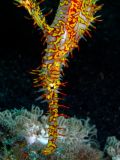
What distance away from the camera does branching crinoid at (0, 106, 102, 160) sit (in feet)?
8.06

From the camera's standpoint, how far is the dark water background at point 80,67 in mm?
4582

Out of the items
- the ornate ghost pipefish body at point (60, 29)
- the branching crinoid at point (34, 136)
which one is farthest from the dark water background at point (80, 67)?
the ornate ghost pipefish body at point (60, 29)

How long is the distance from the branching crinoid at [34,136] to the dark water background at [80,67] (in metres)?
1.01

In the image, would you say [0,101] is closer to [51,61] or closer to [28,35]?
[28,35]

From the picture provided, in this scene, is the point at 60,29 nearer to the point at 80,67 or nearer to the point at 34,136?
the point at 34,136

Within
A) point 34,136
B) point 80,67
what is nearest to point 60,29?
point 34,136

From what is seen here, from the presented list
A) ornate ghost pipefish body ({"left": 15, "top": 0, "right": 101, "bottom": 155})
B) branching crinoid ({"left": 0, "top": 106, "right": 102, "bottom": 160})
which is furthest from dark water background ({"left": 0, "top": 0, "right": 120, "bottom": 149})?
ornate ghost pipefish body ({"left": 15, "top": 0, "right": 101, "bottom": 155})

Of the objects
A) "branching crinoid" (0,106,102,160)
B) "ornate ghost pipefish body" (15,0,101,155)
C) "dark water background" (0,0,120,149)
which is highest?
"dark water background" (0,0,120,149)

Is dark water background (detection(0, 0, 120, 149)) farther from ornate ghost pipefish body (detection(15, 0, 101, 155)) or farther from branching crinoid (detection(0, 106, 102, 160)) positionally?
ornate ghost pipefish body (detection(15, 0, 101, 155))

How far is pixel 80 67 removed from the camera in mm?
5215

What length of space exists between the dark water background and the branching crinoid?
101 centimetres

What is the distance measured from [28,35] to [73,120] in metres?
2.25

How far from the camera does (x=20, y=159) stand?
7.75 ft

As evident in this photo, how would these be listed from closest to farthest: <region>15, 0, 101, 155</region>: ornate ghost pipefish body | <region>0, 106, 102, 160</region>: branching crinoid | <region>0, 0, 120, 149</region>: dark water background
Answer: <region>15, 0, 101, 155</region>: ornate ghost pipefish body, <region>0, 106, 102, 160</region>: branching crinoid, <region>0, 0, 120, 149</region>: dark water background
